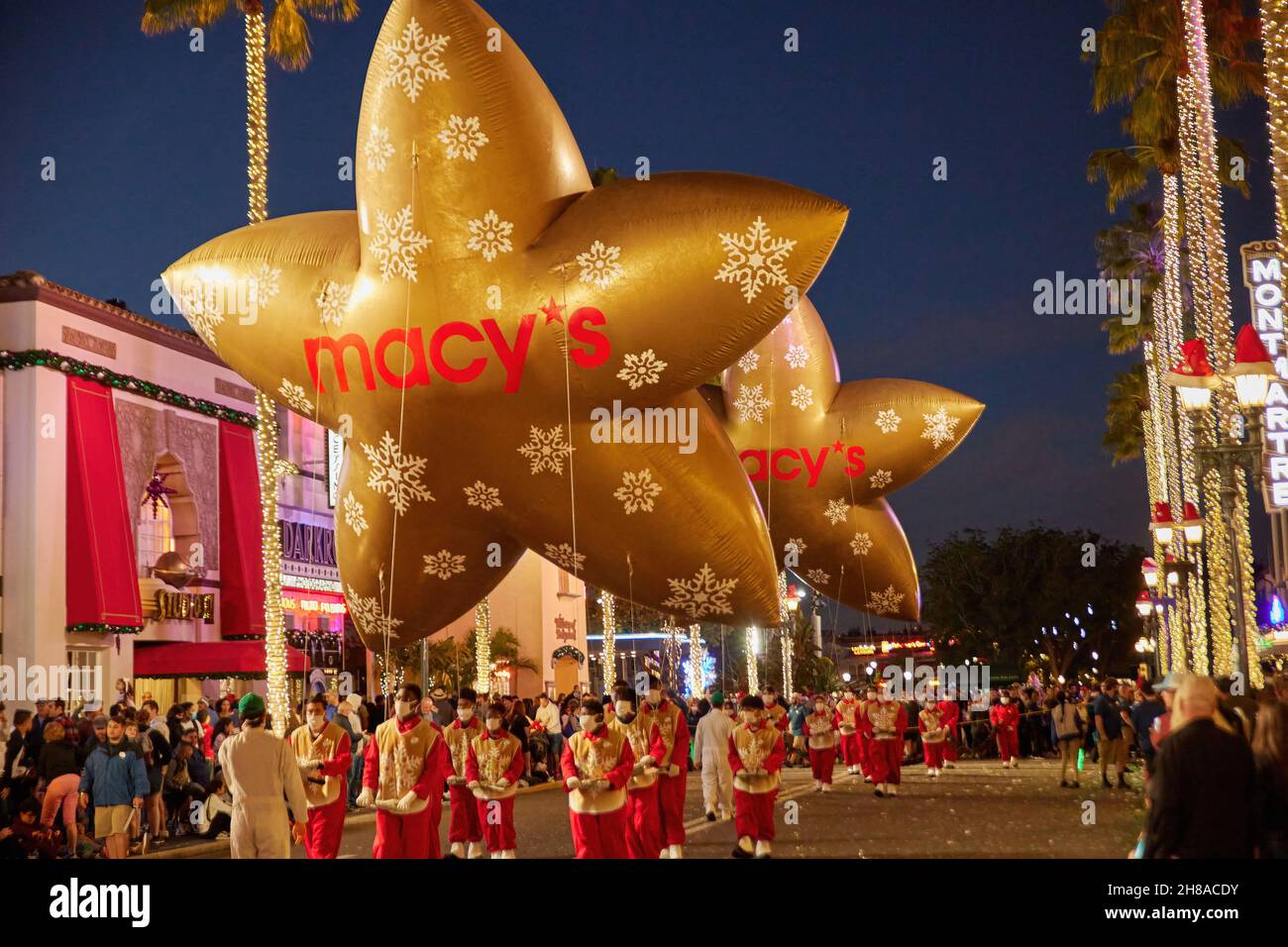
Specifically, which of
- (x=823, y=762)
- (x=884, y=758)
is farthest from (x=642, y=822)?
(x=823, y=762)

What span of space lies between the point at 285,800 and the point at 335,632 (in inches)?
1182

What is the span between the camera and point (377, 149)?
420 inches

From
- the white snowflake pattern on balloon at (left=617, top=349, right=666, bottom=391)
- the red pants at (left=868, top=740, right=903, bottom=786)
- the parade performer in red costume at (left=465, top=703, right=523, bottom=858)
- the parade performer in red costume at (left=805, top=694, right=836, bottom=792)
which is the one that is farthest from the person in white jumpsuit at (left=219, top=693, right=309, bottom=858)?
the parade performer in red costume at (left=805, top=694, right=836, bottom=792)

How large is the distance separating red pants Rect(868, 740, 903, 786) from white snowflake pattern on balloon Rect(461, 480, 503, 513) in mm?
14349

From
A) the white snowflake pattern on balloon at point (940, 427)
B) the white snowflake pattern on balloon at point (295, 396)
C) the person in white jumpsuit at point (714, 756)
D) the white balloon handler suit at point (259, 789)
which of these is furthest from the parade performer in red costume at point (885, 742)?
the white balloon handler suit at point (259, 789)

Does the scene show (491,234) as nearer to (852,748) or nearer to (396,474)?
(396,474)

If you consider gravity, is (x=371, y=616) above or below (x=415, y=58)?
below

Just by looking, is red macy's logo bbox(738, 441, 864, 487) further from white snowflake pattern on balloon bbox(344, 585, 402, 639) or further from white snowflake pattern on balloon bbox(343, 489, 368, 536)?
white snowflake pattern on balloon bbox(343, 489, 368, 536)

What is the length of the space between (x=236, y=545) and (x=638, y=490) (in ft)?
74.3

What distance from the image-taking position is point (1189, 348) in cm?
1466

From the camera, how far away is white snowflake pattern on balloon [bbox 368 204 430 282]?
1046 centimetres

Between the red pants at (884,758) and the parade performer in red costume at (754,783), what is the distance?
29.2ft
